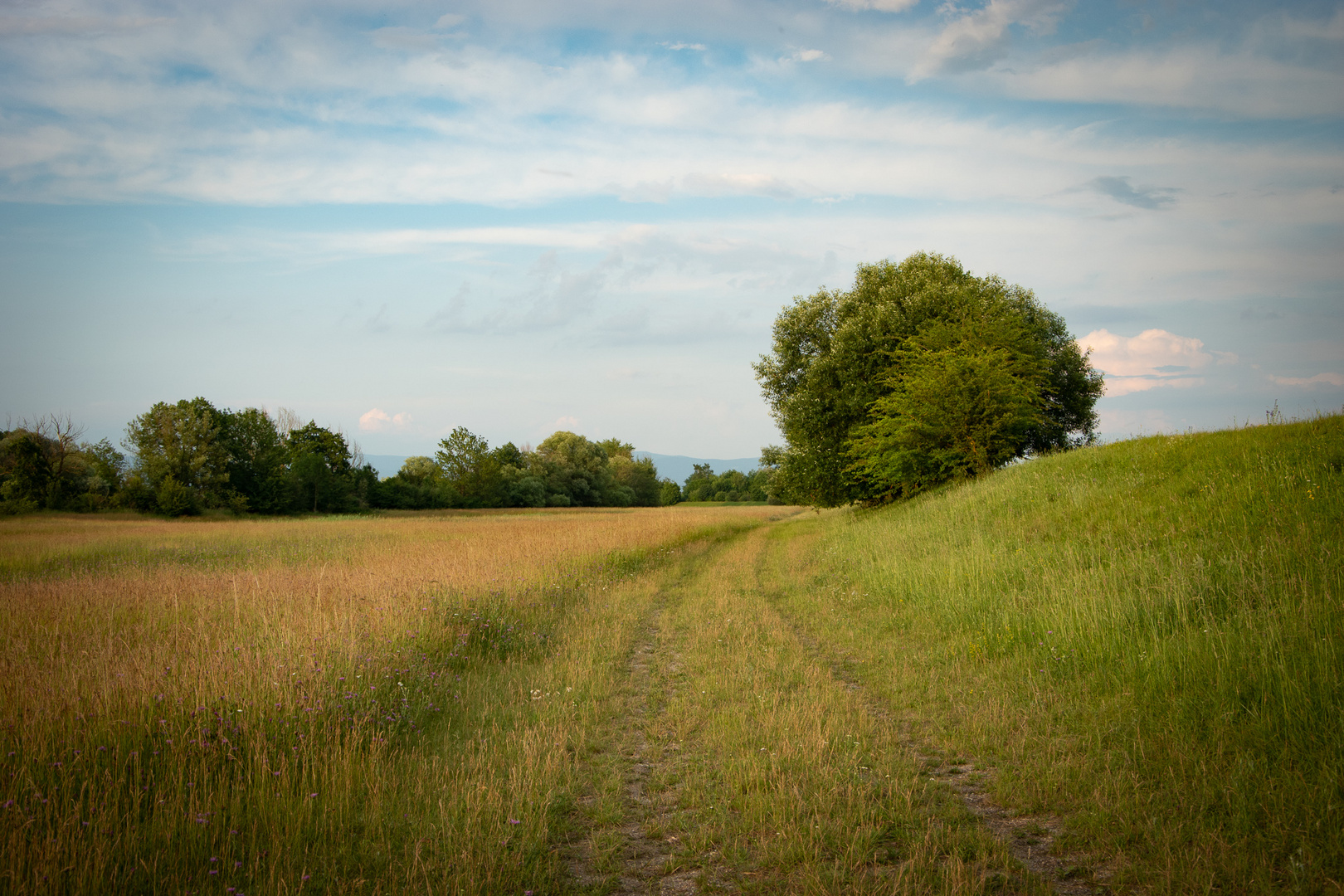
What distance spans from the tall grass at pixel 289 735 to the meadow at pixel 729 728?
3 cm

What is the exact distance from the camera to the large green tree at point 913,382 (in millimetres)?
22625

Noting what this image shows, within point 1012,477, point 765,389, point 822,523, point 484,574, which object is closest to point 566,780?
point 484,574

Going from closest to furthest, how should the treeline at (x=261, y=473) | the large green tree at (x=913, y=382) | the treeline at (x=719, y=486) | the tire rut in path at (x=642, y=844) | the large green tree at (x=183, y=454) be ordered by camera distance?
the tire rut in path at (x=642, y=844) → the large green tree at (x=913, y=382) → the treeline at (x=261, y=473) → the large green tree at (x=183, y=454) → the treeline at (x=719, y=486)

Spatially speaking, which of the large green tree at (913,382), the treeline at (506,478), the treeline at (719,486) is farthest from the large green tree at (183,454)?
the treeline at (719,486)

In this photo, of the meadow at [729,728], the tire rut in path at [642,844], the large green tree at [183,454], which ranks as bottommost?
the tire rut in path at [642,844]

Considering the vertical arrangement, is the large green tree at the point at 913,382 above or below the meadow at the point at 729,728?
above

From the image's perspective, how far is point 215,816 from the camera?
3953mm

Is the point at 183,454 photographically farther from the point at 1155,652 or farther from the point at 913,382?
the point at 1155,652

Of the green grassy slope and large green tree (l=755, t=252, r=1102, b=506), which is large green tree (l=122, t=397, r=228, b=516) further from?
the green grassy slope

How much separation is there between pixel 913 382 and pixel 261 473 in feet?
204

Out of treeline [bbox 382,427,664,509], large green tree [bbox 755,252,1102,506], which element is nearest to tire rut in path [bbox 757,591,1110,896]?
large green tree [bbox 755,252,1102,506]

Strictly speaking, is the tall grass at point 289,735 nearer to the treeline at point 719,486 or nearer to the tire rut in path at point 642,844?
the tire rut in path at point 642,844

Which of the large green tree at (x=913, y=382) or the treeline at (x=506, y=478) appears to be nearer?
the large green tree at (x=913, y=382)

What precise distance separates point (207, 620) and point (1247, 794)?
1085cm
